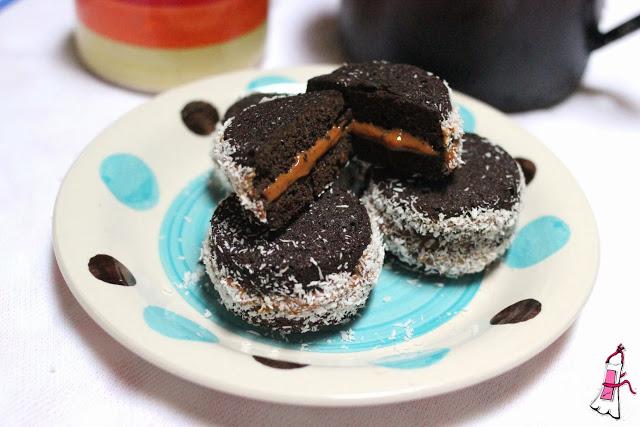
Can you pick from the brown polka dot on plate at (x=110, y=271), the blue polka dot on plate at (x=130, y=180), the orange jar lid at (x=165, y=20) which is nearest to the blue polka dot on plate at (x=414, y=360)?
the brown polka dot on plate at (x=110, y=271)

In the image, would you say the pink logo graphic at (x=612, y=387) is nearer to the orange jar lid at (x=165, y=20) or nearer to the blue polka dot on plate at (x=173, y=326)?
the blue polka dot on plate at (x=173, y=326)

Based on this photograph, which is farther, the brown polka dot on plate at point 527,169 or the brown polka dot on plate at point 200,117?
the brown polka dot on plate at point 200,117

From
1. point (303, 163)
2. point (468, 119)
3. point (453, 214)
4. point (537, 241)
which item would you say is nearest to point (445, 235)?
point (453, 214)

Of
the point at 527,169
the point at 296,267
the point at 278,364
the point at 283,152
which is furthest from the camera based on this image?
the point at 527,169

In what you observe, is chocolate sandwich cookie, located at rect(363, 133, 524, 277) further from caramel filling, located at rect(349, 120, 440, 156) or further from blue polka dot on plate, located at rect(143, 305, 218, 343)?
blue polka dot on plate, located at rect(143, 305, 218, 343)

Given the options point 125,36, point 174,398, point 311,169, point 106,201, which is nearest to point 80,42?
point 125,36

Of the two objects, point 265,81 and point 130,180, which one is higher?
point 265,81

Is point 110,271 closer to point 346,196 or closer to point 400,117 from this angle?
point 346,196
